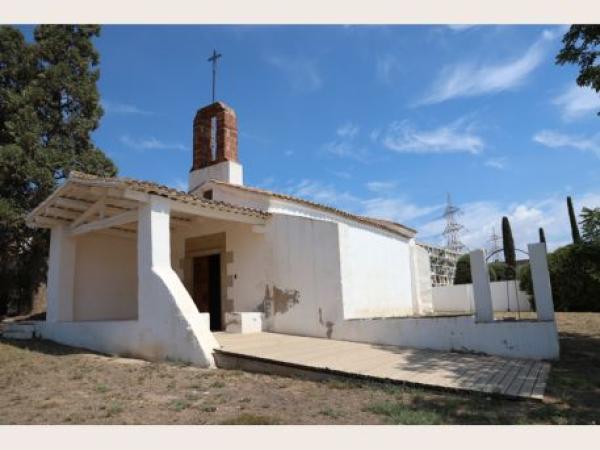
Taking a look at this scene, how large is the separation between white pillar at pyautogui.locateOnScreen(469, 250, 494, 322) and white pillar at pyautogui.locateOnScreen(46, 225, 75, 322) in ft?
30.1

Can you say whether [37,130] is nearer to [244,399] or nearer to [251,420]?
[244,399]

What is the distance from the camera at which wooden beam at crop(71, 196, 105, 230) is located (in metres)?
10.00

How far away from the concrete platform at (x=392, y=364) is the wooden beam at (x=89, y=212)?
164 inches

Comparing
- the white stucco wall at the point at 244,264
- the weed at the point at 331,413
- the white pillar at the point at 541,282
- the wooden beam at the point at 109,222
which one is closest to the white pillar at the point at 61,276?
the wooden beam at the point at 109,222

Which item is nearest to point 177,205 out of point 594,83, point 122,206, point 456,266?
point 122,206

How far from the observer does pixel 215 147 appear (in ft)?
Result: 44.6

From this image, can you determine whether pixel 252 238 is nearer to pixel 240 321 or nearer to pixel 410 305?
pixel 240 321

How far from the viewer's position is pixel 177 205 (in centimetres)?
884

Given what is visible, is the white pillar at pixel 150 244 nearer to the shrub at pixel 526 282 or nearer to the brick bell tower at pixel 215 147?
the brick bell tower at pixel 215 147

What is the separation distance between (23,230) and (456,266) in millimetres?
19842

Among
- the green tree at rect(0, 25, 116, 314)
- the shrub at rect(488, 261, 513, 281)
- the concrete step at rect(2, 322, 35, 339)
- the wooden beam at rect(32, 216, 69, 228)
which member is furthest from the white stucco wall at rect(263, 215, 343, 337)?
the shrub at rect(488, 261, 513, 281)

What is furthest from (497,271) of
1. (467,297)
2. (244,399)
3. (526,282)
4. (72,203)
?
(244,399)

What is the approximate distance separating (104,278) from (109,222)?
3.00 meters

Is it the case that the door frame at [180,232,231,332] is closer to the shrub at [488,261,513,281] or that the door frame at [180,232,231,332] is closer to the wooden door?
the wooden door
